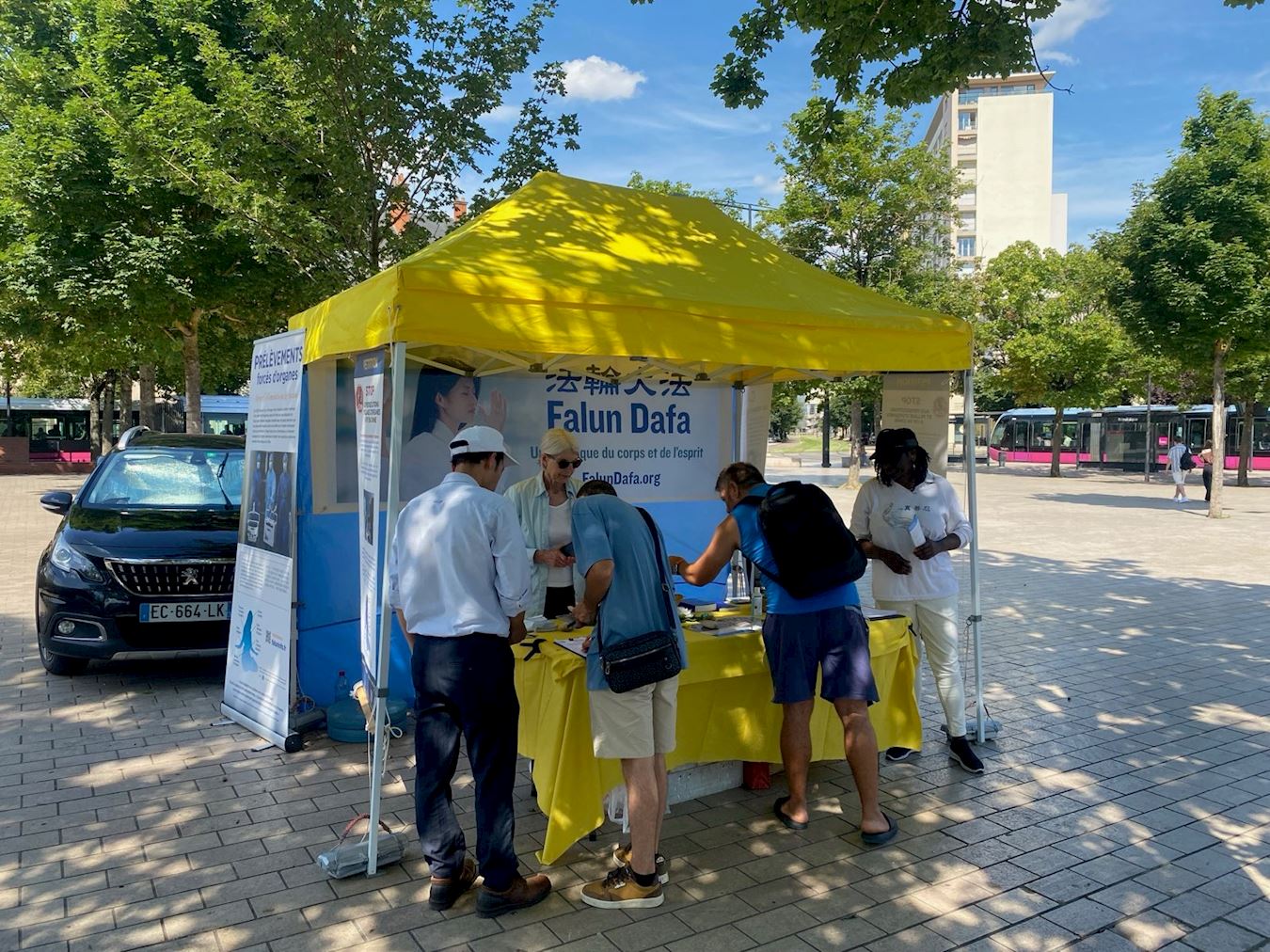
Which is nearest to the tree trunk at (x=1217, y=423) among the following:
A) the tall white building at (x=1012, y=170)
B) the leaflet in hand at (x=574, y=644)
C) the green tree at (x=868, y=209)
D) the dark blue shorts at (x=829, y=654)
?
the green tree at (x=868, y=209)

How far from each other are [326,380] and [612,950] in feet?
11.6

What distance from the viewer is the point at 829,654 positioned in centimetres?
382

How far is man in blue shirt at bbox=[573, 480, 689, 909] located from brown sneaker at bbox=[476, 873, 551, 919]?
180mm

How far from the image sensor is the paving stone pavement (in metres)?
3.15

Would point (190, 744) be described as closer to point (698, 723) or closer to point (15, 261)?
point (698, 723)

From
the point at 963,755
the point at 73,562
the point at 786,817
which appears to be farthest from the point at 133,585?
the point at 963,755

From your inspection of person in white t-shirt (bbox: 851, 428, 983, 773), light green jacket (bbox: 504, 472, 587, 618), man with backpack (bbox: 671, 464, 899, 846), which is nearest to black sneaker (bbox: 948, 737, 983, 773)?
person in white t-shirt (bbox: 851, 428, 983, 773)

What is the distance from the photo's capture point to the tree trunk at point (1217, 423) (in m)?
16.9

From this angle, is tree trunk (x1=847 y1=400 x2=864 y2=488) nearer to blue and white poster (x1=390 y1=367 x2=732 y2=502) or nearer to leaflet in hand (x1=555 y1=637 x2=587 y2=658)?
blue and white poster (x1=390 y1=367 x2=732 y2=502)

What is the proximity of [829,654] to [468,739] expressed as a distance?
161 cm

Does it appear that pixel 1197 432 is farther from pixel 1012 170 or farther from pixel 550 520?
pixel 1012 170

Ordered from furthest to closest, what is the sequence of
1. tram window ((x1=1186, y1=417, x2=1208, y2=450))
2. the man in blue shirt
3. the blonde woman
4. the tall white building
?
the tall white building < tram window ((x1=1186, y1=417, x2=1208, y2=450)) < the blonde woman < the man in blue shirt

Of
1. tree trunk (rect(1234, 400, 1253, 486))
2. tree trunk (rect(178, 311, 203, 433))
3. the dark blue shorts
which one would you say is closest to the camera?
the dark blue shorts

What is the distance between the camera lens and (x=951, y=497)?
4.67 meters
